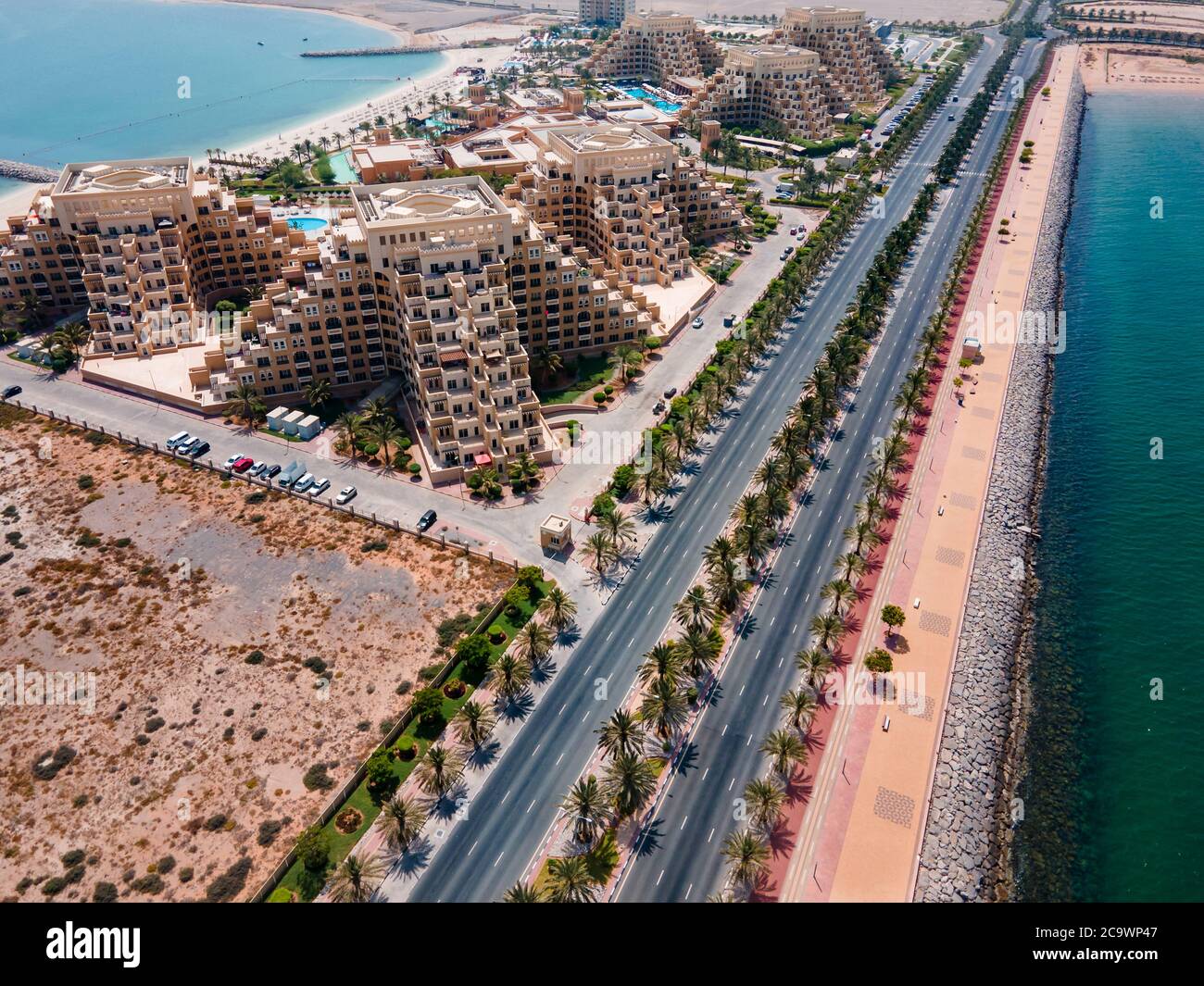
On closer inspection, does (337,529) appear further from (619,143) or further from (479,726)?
(619,143)

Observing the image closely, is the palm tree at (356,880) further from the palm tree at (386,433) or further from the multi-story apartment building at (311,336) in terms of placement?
the multi-story apartment building at (311,336)

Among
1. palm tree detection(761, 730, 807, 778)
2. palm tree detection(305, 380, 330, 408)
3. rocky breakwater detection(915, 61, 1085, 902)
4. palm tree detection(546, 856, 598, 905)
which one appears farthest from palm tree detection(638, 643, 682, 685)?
palm tree detection(305, 380, 330, 408)

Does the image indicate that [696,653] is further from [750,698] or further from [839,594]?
[839,594]

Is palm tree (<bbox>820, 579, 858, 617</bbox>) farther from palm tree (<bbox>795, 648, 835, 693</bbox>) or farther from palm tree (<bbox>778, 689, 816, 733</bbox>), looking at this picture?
palm tree (<bbox>778, 689, 816, 733</bbox>)

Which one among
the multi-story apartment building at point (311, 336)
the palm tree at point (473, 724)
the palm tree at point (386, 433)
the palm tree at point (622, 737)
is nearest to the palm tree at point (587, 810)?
the palm tree at point (622, 737)

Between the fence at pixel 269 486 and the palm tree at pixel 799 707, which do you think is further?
the fence at pixel 269 486

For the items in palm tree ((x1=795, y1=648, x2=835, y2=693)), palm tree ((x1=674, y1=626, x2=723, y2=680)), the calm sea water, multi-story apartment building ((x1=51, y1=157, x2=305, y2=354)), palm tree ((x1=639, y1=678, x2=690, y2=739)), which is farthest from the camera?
multi-story apartment building ((x1=51, y1=157, x2=305, y2=354))
